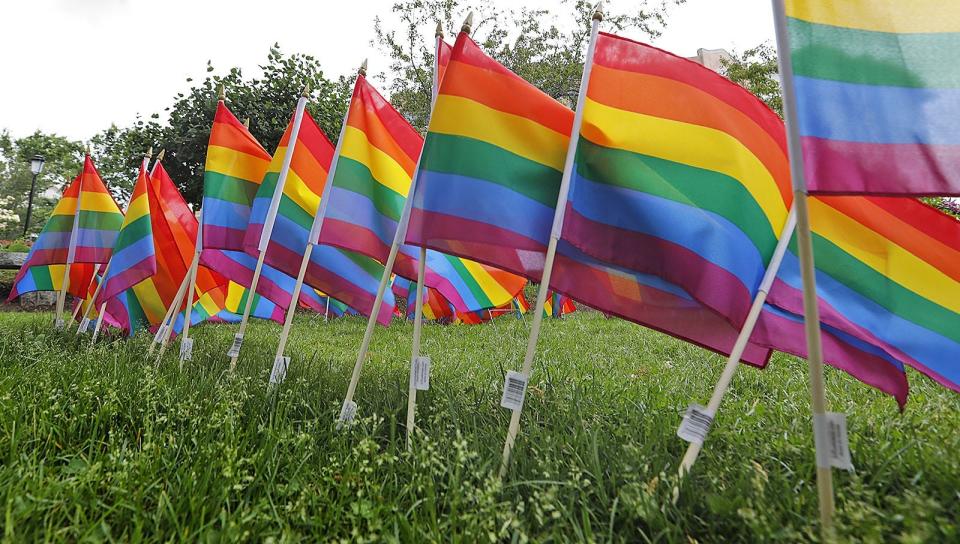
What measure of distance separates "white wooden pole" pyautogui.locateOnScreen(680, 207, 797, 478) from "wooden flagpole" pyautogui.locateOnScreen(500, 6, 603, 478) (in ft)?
2.39

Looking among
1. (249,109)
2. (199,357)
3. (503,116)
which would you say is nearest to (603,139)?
(503,116)

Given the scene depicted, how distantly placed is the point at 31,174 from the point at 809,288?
53.9m

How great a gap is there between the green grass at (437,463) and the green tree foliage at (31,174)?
37078 millimetres

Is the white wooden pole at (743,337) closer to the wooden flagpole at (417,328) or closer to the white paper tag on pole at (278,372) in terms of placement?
the wooden flagpole at (417,328)

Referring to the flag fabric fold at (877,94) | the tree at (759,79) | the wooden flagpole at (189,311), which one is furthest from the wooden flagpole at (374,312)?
the tree at (759,79)

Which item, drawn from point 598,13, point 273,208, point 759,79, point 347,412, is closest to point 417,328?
point 347,412

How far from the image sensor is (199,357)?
5363mm

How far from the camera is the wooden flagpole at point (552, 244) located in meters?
2.66

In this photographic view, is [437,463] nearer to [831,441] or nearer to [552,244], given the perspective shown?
[552,244]

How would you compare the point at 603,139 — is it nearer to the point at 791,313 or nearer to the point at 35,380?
the point at 791,313

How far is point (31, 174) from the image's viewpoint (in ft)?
142

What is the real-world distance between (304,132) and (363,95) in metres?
1.02

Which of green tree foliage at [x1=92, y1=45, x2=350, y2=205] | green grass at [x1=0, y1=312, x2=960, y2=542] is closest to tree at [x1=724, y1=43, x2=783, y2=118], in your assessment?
green tree foliage at [x1=92, y1=45, x2=350, y2=205]

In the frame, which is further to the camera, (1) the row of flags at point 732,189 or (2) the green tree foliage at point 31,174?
(2) the green tree foliage at point 31,174
